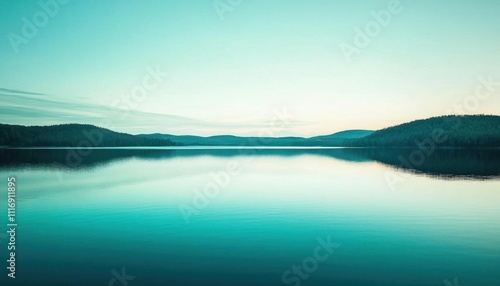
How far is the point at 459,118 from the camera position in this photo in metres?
168

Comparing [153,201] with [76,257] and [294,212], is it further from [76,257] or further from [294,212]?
[76,257]

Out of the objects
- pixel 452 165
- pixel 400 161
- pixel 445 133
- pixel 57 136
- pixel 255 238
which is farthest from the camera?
pixel 57 136

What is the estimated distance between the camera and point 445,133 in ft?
504

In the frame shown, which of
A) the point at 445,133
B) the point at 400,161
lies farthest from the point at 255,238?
the point at 445,133

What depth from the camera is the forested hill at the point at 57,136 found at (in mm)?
146875

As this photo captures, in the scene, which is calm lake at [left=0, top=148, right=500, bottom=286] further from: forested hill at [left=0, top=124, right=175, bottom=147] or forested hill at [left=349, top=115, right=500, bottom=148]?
forested hill at [left=0, top=124, right=175, bottom=147]

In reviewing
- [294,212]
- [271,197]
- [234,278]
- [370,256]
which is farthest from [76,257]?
[271,197]

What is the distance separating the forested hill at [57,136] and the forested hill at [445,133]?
144 metres

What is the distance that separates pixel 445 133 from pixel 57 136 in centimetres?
18060

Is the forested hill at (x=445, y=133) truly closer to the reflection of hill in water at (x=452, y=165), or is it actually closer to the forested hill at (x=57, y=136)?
the reflection of hill in water at (x=452, y=165)

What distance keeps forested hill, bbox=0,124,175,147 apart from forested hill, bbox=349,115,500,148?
143740mm

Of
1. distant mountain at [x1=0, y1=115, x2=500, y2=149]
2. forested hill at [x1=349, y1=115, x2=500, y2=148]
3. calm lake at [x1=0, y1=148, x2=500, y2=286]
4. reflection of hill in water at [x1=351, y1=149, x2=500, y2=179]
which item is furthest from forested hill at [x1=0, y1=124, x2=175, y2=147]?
calm lake at [x1=0, y1=148, x2=500, y2=286]

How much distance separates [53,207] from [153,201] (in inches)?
224

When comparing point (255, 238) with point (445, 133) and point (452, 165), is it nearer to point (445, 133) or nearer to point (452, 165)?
point (452, 165)
